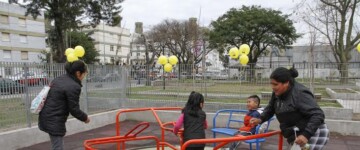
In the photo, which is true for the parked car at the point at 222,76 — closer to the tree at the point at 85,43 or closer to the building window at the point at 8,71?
the building window at the point at 8,71

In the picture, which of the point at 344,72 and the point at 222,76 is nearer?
the point at 344,72

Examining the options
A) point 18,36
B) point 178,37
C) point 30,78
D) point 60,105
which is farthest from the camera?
point 18,36

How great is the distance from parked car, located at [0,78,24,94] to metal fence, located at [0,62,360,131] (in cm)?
58

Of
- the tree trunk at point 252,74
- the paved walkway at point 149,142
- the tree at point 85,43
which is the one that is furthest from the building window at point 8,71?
the tree at point 85,43

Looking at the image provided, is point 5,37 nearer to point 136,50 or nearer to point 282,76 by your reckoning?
point 136,50

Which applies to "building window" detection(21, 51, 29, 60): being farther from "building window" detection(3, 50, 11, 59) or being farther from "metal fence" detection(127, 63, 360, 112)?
"metal fence" detection(127, 63, 360, 112)

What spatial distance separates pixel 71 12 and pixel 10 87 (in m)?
14.4

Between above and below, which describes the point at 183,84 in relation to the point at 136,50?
below

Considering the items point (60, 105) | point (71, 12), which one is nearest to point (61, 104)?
point (60, 105)

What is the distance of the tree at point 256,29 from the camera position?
26.4 metres

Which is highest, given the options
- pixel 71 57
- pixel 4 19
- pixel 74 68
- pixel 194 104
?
pixel 4 19

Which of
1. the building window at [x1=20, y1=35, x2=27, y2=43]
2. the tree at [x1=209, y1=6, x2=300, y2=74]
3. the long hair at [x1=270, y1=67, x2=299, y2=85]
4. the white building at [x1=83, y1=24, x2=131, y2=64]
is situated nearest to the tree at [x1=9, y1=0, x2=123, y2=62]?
the tree at [x1=209, y1=6, x2=300, y2=74]

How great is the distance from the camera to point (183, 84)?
348 inches

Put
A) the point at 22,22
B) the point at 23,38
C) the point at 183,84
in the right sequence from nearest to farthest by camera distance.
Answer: the point at 183,84 < the point at 22,22 < the point at 23,38
